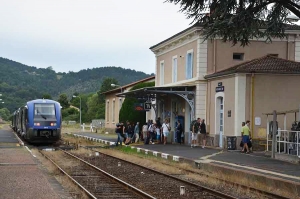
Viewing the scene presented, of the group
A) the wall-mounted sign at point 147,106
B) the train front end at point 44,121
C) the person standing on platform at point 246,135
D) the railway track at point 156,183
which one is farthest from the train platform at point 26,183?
the wall-mounted sign at point 147,106

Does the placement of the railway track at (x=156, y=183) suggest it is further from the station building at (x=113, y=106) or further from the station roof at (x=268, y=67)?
the station building at (x=113, y=106)

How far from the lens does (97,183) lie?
1602cm

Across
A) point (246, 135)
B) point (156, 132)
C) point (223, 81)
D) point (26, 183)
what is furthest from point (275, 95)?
point (26, 183)

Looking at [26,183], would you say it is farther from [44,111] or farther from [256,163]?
[44,111]

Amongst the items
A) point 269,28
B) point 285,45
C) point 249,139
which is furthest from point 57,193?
point 285,45

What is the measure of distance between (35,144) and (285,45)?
17.5m

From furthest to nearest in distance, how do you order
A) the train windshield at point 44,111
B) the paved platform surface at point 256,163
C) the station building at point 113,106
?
1. the station building at point 113,106
2. the train windshield at point 44,111
3. the paved platform surface at point 256,163

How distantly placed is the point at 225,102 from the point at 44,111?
12.0m

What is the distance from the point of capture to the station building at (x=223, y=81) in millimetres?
28344

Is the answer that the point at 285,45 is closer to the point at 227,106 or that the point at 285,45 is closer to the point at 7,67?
the point at 227,106

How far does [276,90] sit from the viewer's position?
94.6 ft

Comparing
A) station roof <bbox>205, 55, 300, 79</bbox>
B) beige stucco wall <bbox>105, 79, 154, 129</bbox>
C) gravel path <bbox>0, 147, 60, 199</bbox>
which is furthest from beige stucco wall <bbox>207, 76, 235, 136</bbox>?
beige stucco wall <bbox>105, 79, 154, 129</bbox>

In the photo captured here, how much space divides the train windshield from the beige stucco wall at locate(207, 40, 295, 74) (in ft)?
33.8

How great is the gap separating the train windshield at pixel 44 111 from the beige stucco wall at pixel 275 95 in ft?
44.5
